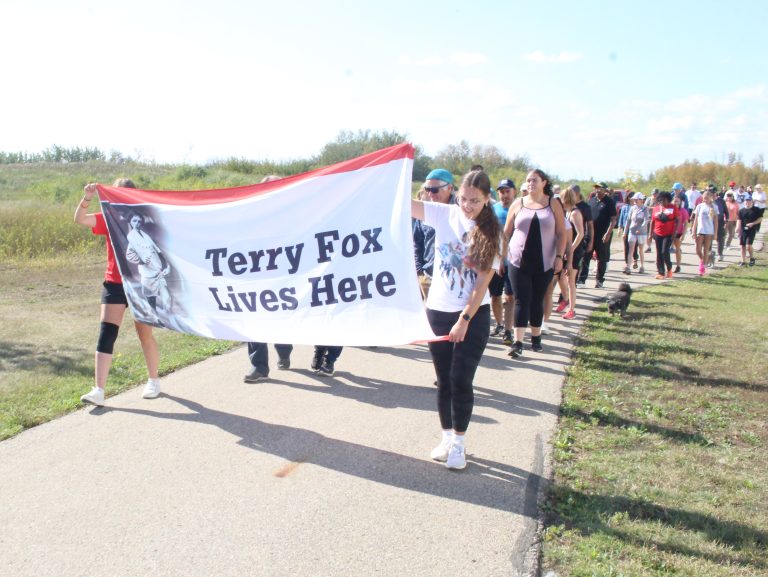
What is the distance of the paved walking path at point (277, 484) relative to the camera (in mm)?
3506

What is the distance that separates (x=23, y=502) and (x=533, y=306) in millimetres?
5428

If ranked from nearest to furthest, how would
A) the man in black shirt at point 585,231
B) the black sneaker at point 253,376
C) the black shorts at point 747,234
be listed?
the black sneaker at point 253,376 < the man in black shirt at point 585,231 < the black shorts at point 747,234

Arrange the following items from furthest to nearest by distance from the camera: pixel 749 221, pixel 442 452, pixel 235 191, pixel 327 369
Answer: pixel 749 221 → pixel 327 369 → pixel 235 191 → pixel 442 452

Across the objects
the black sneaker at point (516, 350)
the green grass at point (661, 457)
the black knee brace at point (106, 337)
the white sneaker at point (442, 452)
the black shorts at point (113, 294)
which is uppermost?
the black shorts at point (113, 294)

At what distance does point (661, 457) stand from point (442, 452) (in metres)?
1.62

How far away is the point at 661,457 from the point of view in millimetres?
4906

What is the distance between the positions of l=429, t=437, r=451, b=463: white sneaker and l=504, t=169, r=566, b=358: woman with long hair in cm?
312

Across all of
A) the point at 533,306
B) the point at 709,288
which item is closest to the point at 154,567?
the point at 533,306

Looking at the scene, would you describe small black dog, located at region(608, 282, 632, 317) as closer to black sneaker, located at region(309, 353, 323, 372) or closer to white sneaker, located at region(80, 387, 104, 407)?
black sneaker, located at region(309, 353, 323, 372)

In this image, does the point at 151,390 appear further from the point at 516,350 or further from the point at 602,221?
the point at 602,221

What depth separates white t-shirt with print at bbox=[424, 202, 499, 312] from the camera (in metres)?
4.45

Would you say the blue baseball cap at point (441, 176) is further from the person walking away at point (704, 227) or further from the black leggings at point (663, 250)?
the person walking away at point (704, 227)

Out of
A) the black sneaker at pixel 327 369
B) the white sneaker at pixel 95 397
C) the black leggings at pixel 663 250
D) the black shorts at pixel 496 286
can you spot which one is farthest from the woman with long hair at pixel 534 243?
the black leggings at pixel 663 250

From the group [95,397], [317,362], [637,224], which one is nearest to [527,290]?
[317,362]
